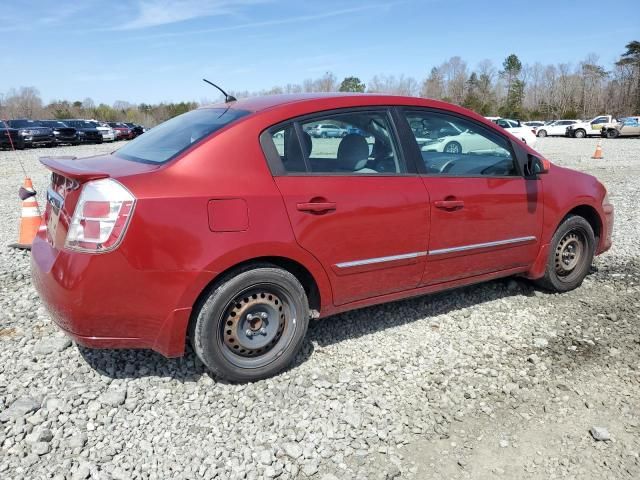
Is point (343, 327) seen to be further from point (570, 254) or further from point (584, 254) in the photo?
point (584, 254)

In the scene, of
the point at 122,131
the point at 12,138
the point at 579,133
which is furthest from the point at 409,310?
the point at 579,133

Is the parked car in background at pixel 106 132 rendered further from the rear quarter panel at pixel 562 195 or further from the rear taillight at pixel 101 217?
the rear taillight at pixel 101 217

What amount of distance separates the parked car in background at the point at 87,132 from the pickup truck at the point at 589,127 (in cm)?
3421

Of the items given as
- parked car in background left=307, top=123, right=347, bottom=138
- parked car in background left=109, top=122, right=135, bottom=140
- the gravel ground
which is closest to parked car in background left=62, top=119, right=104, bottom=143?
parked car in background left=109, top=122, right=135, bottom=140

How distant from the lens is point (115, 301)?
275 cm

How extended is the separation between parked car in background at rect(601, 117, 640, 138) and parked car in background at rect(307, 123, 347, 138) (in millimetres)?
40133

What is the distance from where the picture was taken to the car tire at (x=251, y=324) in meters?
2.96

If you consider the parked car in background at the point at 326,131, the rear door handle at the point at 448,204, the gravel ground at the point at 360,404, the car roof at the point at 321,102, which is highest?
the car roof at the point at 321,102

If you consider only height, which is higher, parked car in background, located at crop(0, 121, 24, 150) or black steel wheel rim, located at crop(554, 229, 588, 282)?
parked car in background, located at crop(0, 121, 24, 150)

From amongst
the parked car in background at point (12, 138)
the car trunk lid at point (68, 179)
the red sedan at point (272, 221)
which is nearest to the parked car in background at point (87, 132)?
the parked car in background at point (12, 138)

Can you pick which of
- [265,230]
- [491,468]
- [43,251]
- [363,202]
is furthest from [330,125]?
[491,468]

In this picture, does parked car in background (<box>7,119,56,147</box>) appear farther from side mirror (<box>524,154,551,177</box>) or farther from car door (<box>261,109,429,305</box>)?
side mirror (<box>524,154,551,177</box>)

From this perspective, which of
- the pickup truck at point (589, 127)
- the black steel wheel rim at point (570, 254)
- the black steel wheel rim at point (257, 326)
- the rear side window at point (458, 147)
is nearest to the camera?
the black steel wheel rim at point (257, 326)

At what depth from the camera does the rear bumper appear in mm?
2695
